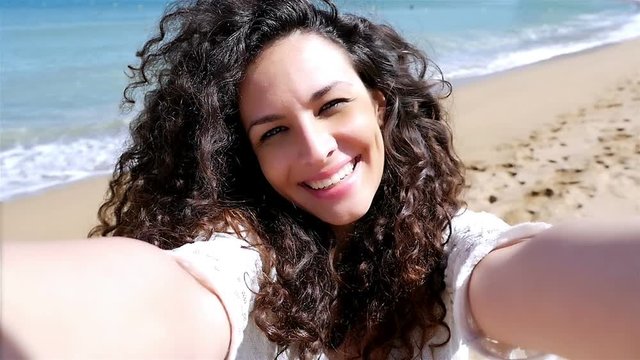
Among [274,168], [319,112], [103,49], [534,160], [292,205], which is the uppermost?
[319,112]

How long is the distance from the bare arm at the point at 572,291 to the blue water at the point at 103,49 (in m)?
1.42

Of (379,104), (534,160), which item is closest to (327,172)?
(379,104)

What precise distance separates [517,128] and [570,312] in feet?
18.0

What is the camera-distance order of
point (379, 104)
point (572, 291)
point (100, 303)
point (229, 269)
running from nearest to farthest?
1. point (100, 303)
2. point (572, 291)
3. point (229, 269)
4. point (379, 104)

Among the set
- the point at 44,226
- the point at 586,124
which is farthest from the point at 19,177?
the point at 586,124

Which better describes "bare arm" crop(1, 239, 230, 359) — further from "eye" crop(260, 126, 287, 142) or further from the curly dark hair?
"eye" crop(260, 126, 287, 142)

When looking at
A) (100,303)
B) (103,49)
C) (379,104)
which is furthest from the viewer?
(103,49)

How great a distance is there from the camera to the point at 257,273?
158 centimetres

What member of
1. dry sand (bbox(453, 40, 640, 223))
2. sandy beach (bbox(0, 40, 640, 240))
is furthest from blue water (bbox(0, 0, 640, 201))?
dry sand (bbox(453, 40, 640, 223))

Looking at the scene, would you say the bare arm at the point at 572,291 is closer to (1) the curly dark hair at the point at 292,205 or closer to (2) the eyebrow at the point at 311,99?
(1) the curly dark hair at the point at 292,205

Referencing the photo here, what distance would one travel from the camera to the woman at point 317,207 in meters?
1.36

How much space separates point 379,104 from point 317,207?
0.42m

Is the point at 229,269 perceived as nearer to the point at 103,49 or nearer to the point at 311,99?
the point at 311,99

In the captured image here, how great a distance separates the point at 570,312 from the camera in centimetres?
121
